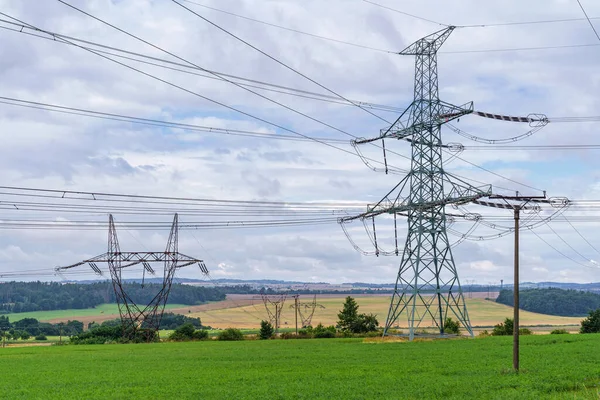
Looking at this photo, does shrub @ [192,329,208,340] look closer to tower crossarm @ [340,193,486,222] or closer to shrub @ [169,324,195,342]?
shrub @ [169,324,195,342]

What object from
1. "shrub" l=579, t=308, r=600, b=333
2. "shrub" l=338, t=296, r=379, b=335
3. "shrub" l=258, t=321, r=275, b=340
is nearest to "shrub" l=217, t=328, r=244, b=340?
"shrub" l=258, t=321, r=275, b=340

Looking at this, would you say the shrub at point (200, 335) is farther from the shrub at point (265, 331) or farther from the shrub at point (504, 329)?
the shrub at point (504, 329)

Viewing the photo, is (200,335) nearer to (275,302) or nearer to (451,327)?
(275,302)

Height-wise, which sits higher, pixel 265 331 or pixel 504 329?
pixel 504 329

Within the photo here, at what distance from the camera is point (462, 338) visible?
67.8 meters

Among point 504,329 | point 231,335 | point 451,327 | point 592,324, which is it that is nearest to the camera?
point 231,335

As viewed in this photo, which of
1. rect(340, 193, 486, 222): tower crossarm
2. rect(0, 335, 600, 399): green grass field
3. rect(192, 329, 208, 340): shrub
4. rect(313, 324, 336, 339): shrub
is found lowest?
rect(192, 329, 208, 340): shrub

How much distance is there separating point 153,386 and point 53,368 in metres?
14.2

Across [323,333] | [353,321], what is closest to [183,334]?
[323,333]

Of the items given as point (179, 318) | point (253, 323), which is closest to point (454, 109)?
point (179, 318)

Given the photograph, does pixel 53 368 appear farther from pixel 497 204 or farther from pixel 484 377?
pixel 497 204

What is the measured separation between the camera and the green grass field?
103 feet

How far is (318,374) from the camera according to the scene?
38.6 meters

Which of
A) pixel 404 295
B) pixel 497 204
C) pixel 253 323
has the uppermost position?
pixel 497 204
